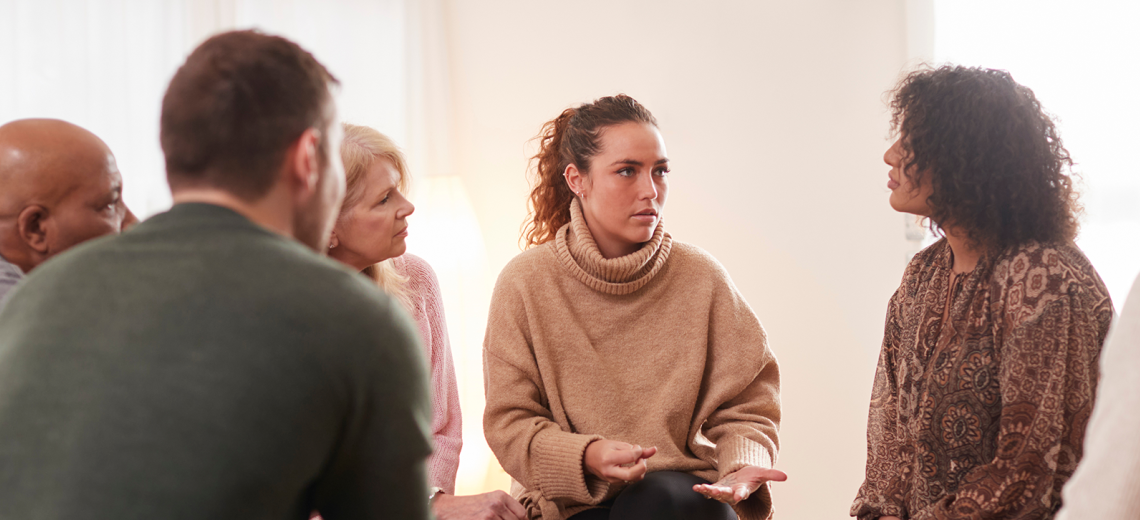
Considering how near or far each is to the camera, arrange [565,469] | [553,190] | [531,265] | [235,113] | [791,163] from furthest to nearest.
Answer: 1. [791,163]
2. [553,190]
3. [531,265]
4. [565,469]
5. [235,113]

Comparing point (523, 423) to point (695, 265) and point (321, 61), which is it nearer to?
point (695, 265)

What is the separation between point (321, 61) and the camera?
2.32 metres

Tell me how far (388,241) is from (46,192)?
63 cm

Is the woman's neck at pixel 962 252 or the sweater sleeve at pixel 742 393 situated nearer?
the woman's neck at pixel 962 252

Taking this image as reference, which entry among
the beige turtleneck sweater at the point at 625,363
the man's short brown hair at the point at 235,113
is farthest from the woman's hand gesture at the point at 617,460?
the man's short brown hair at the point at 235,113

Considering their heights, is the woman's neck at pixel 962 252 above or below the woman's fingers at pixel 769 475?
above

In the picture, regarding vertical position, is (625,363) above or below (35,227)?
below

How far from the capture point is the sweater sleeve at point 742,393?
1.58 metres

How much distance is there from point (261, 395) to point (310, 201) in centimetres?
25

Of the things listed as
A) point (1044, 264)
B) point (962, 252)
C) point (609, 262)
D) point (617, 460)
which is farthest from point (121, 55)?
point (1044, 264)

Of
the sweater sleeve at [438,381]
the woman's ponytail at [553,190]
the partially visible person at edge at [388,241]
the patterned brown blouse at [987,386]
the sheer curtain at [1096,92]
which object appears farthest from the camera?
the sheer curtain at [1096,92]

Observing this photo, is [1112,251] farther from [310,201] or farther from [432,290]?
[310,201]

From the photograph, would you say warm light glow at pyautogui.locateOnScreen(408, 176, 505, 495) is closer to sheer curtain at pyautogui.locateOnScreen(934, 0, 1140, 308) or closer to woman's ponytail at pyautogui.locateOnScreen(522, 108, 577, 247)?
woman's ponytail at pyautogui.locateOnScreen(522, 108, 577, 247)

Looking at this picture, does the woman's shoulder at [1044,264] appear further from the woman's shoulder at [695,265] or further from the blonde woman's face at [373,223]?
the blonde woman's face at [373,223]
